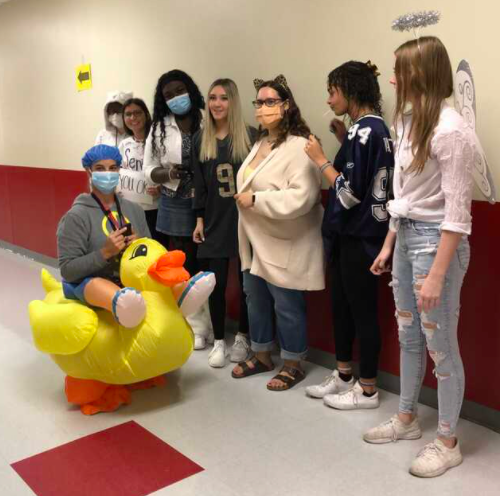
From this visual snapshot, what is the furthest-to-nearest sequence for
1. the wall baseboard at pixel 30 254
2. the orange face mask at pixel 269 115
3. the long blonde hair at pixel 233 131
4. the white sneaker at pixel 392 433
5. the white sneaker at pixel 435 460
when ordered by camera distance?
the wall baseboard at pixel 30 254 → the long blonde hair at pixel 233 131 → the orange face mask at pixel 269 115 → the white sneaker at pixel 392 433 → the white sneaker at pixel 435 460

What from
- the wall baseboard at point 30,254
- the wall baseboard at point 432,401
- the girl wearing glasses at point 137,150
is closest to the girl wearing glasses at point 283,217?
the wall baseboard at point 432,401

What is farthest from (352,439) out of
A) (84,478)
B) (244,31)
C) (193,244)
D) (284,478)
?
(244,31)

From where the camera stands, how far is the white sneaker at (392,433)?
7.56 feet

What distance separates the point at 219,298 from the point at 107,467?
1.19 meters

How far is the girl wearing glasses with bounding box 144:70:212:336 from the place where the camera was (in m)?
3.23

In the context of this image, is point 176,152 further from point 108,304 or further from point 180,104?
point 108,304

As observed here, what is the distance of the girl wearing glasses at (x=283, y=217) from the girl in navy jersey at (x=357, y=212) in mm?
112

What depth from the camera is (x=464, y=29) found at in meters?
2.31

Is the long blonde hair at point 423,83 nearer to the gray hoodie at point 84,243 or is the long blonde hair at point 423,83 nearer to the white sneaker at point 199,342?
the gray hoodie at point 84,243

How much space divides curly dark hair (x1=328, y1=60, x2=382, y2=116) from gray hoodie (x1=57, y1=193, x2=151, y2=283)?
1.14m

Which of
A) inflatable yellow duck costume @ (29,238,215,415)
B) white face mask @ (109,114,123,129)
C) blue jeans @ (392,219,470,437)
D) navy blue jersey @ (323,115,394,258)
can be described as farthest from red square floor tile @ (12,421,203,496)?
white face mask @ (109,114,123,129)

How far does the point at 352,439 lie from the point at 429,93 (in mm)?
1338

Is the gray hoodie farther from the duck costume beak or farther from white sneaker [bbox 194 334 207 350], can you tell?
white sneaker [bbox 194 334 207 350]

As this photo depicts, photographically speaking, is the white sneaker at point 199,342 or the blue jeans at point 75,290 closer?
the blue jeans at point 75,290
